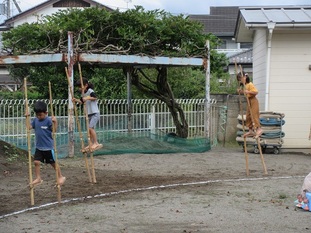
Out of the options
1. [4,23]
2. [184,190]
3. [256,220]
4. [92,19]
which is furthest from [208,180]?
[4,23]

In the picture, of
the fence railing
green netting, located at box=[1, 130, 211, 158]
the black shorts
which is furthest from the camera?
the fence railing

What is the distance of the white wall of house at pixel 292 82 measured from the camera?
15320 millimetres

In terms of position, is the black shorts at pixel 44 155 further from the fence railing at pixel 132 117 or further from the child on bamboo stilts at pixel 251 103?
the fence railing at pixel 132 117

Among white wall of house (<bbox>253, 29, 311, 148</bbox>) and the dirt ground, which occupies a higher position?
white wall of house (<bbox>253, 29, 311, 148</bbox>)

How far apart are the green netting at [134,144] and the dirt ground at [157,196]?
30.2 inches

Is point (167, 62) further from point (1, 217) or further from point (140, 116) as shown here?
point (1, 217)

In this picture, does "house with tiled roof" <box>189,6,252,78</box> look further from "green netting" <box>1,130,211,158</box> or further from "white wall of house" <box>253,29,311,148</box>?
"green netting" <box>1,130,211,158</box>

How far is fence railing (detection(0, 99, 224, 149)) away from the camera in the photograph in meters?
15.4

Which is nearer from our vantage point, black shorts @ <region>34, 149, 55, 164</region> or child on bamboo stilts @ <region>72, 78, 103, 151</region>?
black shorts @ <region>34, 149, 55, 164</region>

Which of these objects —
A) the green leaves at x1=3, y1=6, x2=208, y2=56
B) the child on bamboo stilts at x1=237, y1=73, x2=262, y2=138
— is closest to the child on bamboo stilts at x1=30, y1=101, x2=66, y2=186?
the child on bamboo stilts at x1=237, y1=73, x2=262, y2=138

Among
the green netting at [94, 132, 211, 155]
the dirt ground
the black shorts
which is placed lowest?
the dirt ground

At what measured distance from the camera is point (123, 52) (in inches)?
550

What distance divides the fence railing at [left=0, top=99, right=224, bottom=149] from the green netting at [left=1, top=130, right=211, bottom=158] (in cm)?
44

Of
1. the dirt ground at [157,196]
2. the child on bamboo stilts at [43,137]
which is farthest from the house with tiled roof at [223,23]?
the child on bamboo stilts at [43,137]
